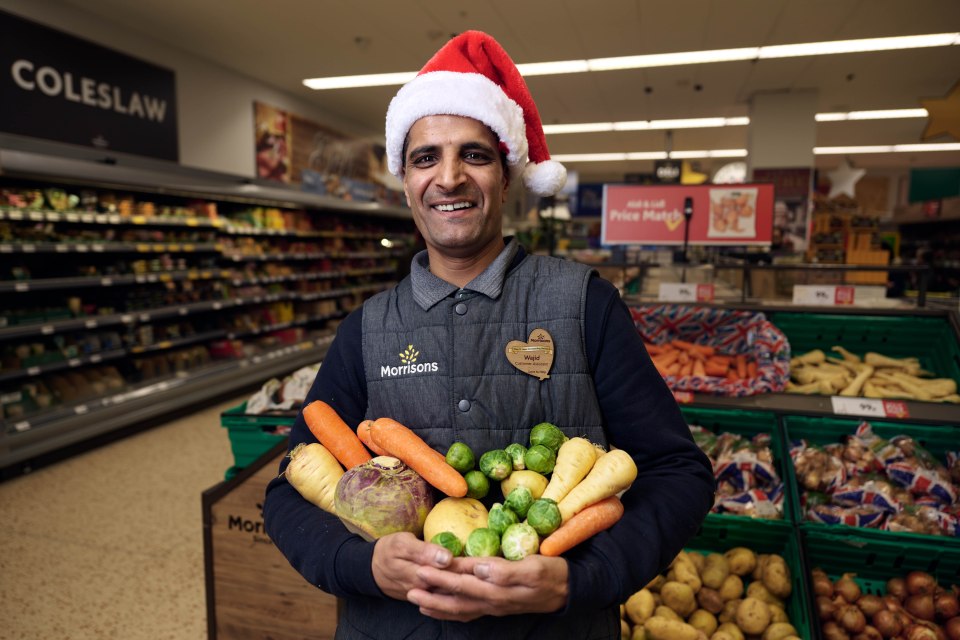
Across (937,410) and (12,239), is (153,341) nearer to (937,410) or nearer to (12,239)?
(12,239)

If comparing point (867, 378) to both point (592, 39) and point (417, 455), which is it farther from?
point (592, 39)

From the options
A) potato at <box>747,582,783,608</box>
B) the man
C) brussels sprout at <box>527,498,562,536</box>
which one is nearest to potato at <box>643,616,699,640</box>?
potato at <box>747,582,783,608</box>

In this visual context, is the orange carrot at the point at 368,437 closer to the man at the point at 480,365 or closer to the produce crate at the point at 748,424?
the man at the point at 480,365

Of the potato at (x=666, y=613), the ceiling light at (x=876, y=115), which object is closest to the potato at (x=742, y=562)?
the potato at (x=666, y=613)

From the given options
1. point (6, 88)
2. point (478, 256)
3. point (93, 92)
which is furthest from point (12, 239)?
point (478, 256)

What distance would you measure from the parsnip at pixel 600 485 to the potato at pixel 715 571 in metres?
1.36

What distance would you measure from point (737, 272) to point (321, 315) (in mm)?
5638

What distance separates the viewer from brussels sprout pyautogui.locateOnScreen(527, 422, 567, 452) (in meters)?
1.00

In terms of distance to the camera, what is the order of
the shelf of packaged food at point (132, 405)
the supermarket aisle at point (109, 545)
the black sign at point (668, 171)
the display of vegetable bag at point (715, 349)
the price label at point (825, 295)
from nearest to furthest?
the display of vegetable bag at point (715, 349) < the supermarket aisle at point (109, 545) < the price label at point (825, 295) < the shelf of packaged food at point (132, 405) < the black sign at point (668, 171)

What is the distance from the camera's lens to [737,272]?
5.28m

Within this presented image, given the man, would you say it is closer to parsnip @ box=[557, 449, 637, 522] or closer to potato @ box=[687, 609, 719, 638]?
parsnip @ box=[557, 449, 637, 522]

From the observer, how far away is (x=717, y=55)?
653 centimetres

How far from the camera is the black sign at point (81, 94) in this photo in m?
4.60

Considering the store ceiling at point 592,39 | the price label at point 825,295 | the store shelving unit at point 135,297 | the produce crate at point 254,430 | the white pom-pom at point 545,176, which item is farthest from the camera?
the store ceiling at point 592,39
